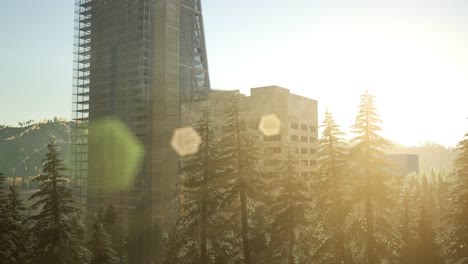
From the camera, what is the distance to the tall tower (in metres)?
70.3

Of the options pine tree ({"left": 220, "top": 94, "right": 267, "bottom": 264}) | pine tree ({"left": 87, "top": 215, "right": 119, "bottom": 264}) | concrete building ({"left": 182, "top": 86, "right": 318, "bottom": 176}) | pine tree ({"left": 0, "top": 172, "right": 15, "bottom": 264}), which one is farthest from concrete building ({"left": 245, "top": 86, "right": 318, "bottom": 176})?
pine tree ({"left": 0, "top": 172, "right": 15, "bottom": 264})

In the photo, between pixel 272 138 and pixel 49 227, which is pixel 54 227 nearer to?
pixel 49 227

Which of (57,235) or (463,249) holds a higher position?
(57,235)

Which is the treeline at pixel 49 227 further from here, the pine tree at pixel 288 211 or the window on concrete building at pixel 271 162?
the window on concrete building at pixel 271 162

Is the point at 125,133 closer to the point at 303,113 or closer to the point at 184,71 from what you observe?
the point at 184,71

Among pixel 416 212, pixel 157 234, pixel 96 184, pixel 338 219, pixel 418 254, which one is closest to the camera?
pixel 338 219

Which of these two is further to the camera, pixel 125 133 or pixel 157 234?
pixel 125 133

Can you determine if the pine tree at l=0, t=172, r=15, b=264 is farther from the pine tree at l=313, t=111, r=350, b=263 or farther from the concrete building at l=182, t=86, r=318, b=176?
the concrete building at l=182, t=86, r=318, b=176

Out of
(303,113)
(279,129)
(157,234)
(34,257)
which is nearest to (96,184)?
(157,234)

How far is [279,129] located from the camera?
240 feet

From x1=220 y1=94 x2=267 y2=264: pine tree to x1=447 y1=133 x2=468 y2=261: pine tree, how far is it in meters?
13.1

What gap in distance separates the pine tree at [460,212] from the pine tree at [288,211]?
31.5 ft

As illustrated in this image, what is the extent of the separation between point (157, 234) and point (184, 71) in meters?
33.3

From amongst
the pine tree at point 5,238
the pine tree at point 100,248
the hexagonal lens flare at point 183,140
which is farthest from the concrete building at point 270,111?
the pine tree at point 5,238
